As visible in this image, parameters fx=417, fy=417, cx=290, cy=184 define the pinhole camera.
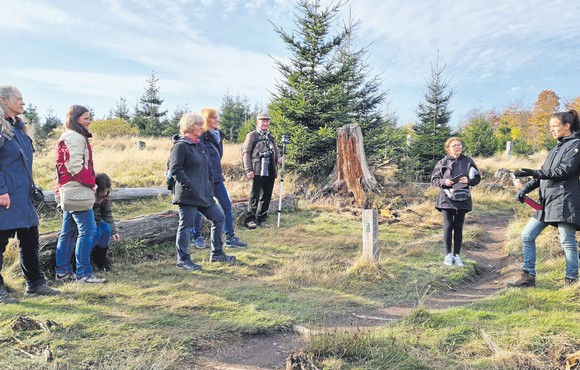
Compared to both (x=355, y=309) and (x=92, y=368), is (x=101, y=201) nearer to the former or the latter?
(x=92, y=368)

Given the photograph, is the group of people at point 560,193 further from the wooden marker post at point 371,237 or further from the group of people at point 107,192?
the wooden marker post at point 371,237

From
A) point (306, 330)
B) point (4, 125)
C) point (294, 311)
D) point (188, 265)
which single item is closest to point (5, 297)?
point (4, 125)

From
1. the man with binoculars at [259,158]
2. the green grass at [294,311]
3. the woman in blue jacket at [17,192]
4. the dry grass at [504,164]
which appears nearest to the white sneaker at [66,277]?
the green grass at [294,311]

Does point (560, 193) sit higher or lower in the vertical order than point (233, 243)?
higher

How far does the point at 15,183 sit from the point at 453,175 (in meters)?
5.37

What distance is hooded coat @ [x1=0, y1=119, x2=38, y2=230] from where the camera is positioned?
395cm

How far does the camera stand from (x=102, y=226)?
17.1ft

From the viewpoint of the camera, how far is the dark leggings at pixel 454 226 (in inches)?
236

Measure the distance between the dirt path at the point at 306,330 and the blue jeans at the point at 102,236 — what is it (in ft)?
8.48

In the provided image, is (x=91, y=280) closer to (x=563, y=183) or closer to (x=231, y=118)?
(x=563, y=183)

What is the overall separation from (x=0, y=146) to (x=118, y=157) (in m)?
11.3

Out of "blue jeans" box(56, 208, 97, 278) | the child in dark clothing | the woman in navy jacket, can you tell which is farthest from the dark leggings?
"blue jeans" box(56, 208, 97, 278)

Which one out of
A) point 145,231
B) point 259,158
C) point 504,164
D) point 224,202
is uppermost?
point 504,164

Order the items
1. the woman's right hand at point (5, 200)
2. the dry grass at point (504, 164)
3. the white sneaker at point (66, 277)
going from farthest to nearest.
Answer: the dry grass at point (504, 164) < the white sneaker at point (66, 277) < the woman's right hand at point (5, 200)
